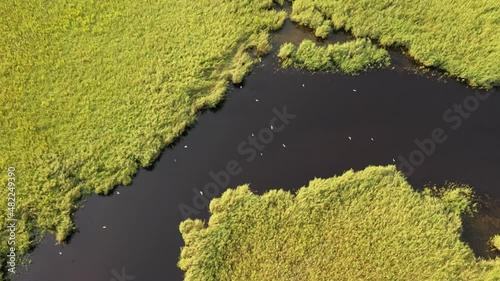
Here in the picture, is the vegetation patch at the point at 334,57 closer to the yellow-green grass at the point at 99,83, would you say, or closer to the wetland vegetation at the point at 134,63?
the wetland vegetation at the point at 134,63

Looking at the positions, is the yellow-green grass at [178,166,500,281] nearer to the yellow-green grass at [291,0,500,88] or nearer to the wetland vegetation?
the wetland vegetation

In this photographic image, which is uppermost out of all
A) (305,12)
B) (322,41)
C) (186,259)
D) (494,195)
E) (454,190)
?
(305,12)

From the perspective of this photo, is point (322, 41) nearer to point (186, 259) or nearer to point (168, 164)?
point (168, 164)

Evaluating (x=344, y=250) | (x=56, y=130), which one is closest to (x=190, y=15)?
(x=56, y=130)

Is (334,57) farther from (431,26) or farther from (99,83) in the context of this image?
(99,83)

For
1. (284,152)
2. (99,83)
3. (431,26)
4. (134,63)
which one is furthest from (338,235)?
(99,83)

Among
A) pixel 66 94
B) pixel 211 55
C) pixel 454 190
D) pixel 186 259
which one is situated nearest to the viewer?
pixel 186 259

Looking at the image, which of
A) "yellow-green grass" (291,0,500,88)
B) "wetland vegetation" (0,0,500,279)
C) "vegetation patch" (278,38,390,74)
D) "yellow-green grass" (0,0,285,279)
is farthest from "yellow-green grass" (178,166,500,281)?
"yellow-green grass" (291,0,500,88)
